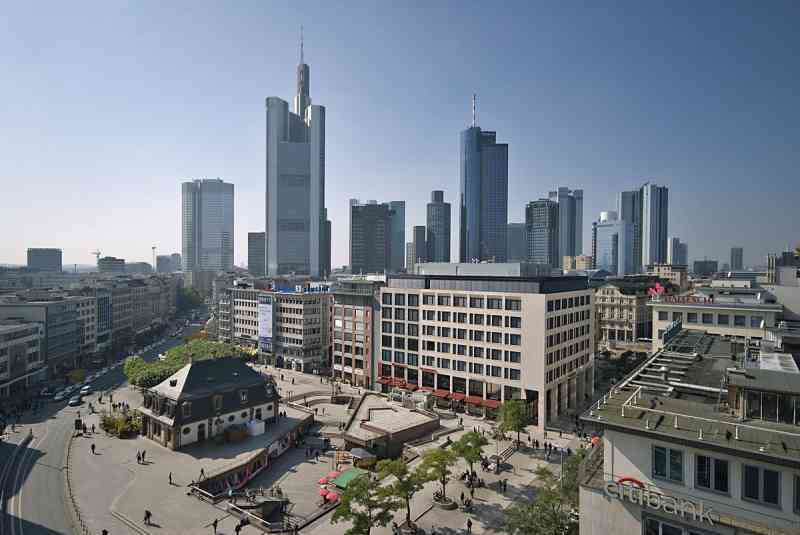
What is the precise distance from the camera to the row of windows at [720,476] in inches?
794

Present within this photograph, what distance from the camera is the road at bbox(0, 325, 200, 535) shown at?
41.3 metres

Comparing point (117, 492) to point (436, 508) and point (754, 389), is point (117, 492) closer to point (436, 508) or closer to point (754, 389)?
point (436, 508)

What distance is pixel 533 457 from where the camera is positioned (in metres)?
59.0

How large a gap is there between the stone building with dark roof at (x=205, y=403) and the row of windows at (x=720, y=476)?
180 feet

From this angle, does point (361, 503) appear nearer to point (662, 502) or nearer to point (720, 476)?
point (662, 502)

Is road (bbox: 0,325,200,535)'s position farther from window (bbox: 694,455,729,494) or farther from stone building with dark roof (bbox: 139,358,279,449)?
window (bbox: 694,455,729,494)

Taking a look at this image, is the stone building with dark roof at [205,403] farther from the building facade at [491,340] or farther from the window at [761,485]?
the window at [761,485]

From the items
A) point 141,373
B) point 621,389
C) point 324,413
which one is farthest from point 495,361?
point 141,373

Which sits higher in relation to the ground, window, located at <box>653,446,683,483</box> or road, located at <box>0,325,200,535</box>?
window, located at <box>653,446,683,483</box>

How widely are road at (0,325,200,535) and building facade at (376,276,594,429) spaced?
52.7 m

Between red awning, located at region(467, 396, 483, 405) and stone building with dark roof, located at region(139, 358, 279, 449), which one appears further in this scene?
red awning, located at region(467, 396, 483, 405)

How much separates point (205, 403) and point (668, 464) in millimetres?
56690

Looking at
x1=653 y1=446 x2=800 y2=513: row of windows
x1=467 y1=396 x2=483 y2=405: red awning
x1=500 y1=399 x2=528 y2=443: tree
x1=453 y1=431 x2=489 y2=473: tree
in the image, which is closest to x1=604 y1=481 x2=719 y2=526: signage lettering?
x1=653 y1=446 x2=800 y2=513: row of windows

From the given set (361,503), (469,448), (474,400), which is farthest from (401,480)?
(474,400)
